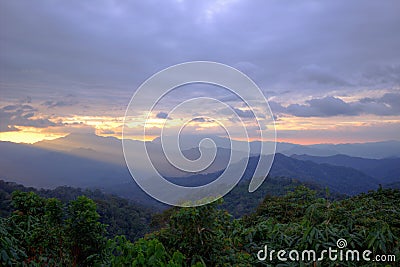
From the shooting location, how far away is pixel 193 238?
348 cm

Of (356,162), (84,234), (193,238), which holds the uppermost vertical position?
(193,238)

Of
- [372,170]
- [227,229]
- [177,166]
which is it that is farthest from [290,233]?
[372,170]

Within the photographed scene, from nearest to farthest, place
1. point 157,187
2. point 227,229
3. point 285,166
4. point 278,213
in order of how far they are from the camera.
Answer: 1. point 157,187
2. point 227,229
3. point 278,213
4. point 285,166

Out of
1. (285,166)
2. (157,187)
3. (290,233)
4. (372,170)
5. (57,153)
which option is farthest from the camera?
(57,153)

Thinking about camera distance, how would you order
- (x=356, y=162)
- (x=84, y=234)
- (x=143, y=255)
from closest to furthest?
(x=143, y=255)
(x=84, y=234)
(x=356, y=162)

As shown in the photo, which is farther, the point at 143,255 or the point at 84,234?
the point at 84,234

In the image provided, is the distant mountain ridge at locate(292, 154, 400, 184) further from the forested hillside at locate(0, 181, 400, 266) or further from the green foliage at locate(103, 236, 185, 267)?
the green foliage at locate(103, 236, 185, 267)

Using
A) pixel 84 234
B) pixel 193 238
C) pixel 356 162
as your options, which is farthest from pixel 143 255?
pixel 356 162

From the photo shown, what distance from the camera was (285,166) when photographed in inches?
3191

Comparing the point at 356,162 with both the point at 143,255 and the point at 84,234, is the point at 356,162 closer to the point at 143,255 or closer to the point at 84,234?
the point at 84,234

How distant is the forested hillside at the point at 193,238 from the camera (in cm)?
309

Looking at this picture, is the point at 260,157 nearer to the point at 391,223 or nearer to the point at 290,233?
the point at 290,233

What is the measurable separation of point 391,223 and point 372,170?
110 metres

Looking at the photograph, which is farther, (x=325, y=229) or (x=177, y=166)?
(x=177, y=166)
